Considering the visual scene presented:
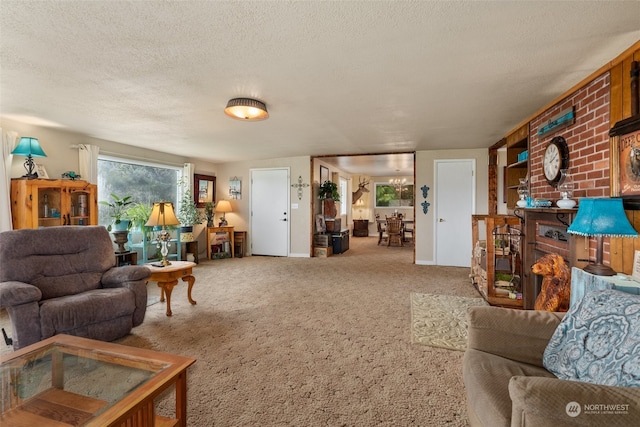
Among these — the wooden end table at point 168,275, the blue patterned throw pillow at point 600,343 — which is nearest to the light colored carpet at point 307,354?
the wooden end table at point 168,275

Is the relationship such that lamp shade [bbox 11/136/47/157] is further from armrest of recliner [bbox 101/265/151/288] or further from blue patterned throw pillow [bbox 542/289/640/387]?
blue patterned throw pillow [bbox 542/289/640/387]

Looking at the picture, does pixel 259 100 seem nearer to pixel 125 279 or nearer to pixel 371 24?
pixel 371 24

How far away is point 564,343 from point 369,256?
17.6ft

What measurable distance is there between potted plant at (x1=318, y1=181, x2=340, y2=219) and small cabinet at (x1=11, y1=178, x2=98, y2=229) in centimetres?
429

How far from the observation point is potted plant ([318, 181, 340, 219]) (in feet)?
22.6

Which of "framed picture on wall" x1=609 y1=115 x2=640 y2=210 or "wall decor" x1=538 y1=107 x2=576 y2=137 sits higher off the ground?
"wall decor" x1=538 y1=107 x2=576 y2=137

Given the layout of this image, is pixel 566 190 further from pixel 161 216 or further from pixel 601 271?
pixel 161 216

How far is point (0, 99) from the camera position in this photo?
2.87 meters

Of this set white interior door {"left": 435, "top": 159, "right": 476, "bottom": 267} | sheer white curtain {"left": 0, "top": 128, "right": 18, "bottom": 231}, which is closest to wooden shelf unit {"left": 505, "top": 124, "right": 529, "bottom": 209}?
white interior door {"left": 435, "top": 159, "right": 476, "bottom": 267}

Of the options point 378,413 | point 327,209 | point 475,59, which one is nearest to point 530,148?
point 475,59

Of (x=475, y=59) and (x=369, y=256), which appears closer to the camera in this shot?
(x=475, y=59)

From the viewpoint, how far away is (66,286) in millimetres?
2561

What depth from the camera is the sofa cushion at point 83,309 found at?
218 cm

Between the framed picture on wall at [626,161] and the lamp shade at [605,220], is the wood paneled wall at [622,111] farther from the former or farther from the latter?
the lamp shade at [605,220]
